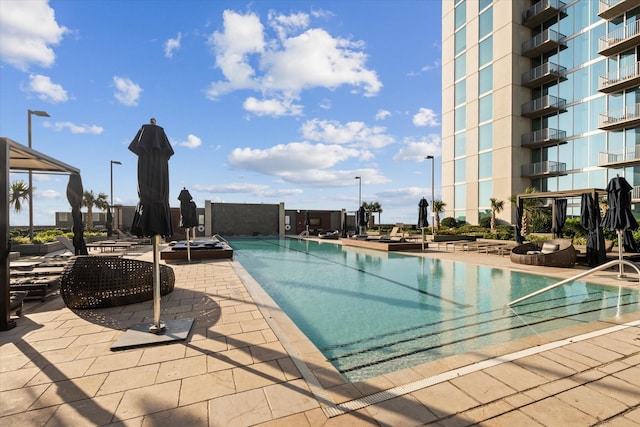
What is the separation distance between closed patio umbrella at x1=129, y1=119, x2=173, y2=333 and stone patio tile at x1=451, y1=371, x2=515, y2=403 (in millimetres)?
3837

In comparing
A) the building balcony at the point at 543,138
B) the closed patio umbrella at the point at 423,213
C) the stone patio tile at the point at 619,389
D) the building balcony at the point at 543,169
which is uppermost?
the building balcony at the point at 543,138

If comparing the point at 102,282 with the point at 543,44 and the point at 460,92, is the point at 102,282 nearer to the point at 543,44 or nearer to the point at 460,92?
the point at 543,44

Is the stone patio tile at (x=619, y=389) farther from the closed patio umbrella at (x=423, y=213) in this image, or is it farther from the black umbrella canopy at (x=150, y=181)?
the closed patio umbrella at (x=423, y=213)

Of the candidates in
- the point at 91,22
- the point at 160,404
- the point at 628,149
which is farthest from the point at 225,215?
the point at 628,149

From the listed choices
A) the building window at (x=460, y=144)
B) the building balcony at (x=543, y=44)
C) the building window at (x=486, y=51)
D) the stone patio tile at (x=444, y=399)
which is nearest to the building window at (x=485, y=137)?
the building window at (x=460, y=144)

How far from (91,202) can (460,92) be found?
123ft

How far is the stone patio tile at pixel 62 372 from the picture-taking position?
9.80 ft

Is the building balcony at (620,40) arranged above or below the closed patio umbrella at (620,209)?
above

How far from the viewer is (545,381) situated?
2.96 metres

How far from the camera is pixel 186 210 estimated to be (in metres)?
12.5

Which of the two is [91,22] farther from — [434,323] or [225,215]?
[225,215]

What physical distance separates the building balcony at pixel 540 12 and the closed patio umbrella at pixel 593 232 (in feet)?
74.3

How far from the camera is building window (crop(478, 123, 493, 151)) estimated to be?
89.1ft

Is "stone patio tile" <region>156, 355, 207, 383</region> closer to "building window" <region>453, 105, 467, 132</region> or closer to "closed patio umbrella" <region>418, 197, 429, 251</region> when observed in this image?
"closed patio umbrella" <region>418, 197, 429, 251</region>
